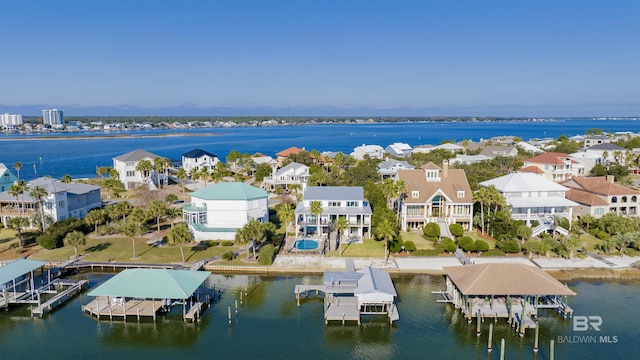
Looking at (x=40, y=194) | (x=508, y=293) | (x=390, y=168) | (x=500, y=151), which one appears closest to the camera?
(x=508, y=293)

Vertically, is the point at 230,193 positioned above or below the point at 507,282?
above

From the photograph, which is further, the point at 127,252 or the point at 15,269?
the point at 127,252

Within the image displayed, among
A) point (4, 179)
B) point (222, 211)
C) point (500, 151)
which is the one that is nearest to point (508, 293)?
point (222, 211)

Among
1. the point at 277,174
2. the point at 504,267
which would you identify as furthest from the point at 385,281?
the point at 277,174

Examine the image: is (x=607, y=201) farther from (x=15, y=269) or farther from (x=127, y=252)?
(x=15, y=269)

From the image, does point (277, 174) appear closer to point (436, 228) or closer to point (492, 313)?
point (436, 228)
